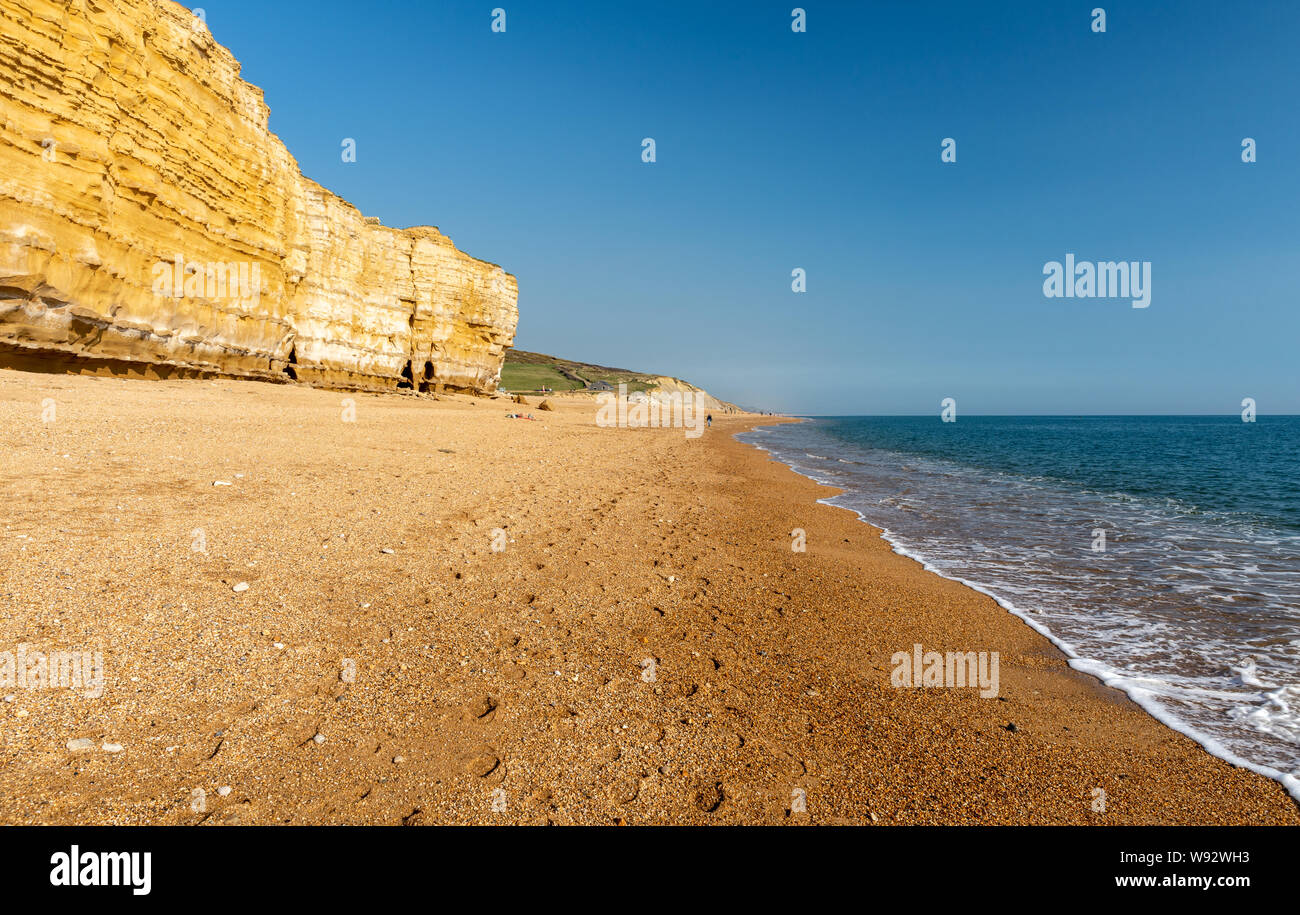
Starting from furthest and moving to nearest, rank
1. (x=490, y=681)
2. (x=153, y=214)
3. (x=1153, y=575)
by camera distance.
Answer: (x=153, y=214), (x=1153, y=575), (x=490, y=681)

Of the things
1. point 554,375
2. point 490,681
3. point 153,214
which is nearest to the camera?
point 490,681

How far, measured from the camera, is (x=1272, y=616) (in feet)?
25.8

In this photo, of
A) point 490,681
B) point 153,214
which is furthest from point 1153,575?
point 153,214

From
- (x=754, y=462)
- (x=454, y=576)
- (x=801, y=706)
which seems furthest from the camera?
(x=754, y=462)

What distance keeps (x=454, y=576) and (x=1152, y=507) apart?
2125 cm

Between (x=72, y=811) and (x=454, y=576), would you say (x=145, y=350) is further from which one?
(x=72, y=811)

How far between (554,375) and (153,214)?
106 m

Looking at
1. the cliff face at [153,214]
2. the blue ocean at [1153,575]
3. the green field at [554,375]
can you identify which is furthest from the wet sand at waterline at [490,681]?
the green field at [554,375]

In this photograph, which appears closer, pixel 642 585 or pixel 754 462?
pixel 642 585

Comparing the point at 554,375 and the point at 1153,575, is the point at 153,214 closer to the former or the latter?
the point at 1153,575

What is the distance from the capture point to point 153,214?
2031 cm
